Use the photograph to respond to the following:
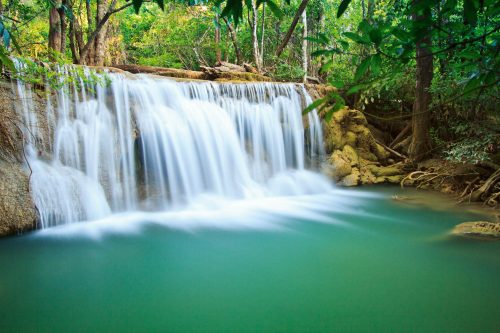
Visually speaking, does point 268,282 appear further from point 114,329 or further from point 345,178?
point 345,178

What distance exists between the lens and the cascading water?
5.80 meters

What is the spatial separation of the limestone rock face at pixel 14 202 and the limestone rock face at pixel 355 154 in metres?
6.81

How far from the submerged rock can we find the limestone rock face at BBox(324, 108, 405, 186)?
412 cm

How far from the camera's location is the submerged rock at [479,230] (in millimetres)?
4720

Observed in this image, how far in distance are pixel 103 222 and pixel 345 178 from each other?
6.07 m

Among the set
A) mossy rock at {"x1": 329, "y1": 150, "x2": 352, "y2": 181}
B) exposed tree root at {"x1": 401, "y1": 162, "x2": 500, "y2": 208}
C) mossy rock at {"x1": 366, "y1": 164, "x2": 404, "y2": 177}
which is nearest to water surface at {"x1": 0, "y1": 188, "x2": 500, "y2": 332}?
exposed tree root at {"x1": 401, "y1": 162, "x2": 500, "y2": 208}

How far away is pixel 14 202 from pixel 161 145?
9.45 ft

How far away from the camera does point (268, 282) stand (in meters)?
3.63

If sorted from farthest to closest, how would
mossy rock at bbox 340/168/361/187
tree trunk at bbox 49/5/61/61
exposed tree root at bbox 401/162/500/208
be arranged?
mossy rock at bbox 340/168/361/187 → tree trunk at bbox 49/5/61/61 → exposed tree root at bbox 401/162/500/208

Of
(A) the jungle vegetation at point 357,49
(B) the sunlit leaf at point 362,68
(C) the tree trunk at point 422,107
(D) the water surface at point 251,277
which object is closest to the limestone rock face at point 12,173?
(D) the water surface at point 251,277

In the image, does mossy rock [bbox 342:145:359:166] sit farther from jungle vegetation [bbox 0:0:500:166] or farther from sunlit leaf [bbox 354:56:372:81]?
sunlit leaf [bbox 354:56:372:81]

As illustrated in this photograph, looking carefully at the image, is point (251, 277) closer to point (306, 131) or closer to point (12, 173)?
point (12, 173)

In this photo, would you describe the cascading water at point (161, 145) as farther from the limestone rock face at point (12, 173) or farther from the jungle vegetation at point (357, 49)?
the jungle vegetation at point (357, 49)

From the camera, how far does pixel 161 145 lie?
23.9 feet
